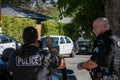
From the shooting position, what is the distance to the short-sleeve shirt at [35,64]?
5043mm

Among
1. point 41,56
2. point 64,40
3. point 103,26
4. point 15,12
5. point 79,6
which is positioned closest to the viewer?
point 41,56

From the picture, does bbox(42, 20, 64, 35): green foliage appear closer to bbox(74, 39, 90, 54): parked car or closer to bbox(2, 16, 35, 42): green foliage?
bbox(2, 16, 35, 42): green foliage

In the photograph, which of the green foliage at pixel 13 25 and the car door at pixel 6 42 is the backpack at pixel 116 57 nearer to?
the car door at pixel 6 42

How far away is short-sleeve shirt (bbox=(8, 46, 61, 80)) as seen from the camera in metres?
5.04

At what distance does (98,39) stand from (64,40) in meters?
23.8

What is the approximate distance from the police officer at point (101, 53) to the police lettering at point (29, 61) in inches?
27.7

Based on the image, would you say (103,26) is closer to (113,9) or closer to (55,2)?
(113,9)

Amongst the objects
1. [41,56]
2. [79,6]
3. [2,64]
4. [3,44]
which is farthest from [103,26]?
[3,44]

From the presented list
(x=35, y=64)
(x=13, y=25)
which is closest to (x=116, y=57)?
(x=35, y=64)

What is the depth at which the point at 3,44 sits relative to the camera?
24.5 meters

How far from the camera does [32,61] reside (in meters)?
5.04

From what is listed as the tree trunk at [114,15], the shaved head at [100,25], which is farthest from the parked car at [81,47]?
the shaved head at [100,25]

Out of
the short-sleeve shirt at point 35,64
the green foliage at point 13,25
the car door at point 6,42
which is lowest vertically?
the car door at point 6,42

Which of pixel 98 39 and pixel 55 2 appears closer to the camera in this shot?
pixel 98 39
